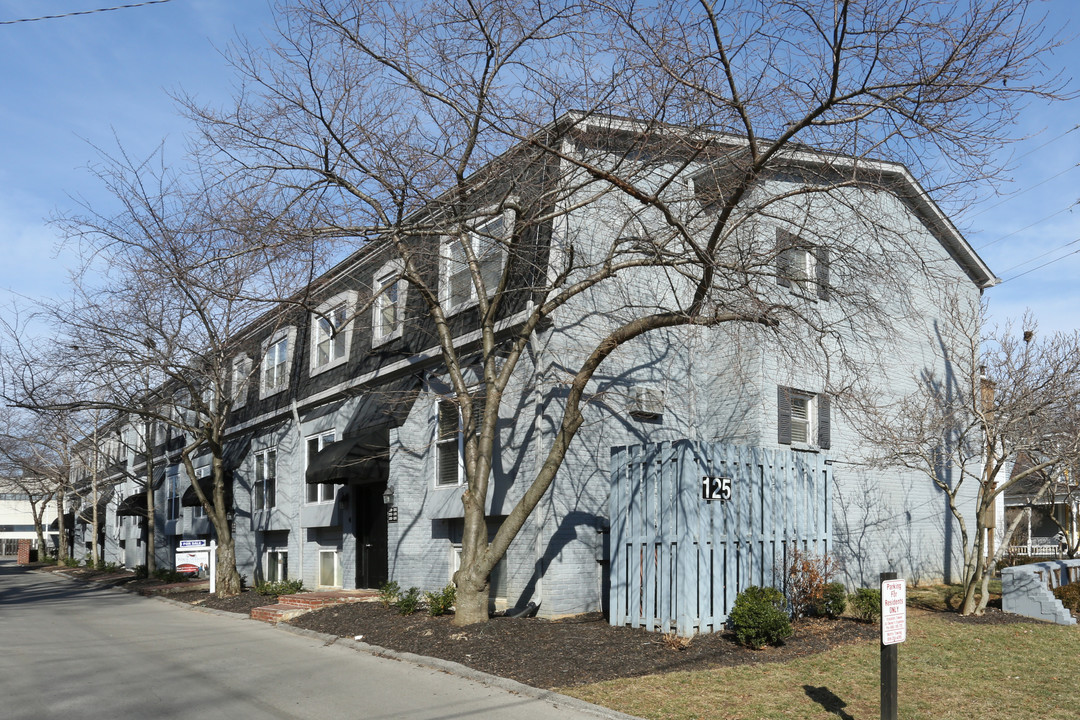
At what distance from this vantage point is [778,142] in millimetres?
9523

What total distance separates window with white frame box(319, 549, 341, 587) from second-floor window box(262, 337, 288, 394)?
215 inches

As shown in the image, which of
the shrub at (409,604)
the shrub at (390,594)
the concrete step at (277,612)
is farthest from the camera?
the concrete step at (277,612)

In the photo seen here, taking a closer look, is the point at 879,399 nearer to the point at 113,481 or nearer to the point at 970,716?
the point at 970,716

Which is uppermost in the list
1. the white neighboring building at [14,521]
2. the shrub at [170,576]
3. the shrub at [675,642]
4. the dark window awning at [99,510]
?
the shrub at [675,642]

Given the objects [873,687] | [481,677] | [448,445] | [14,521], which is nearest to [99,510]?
[448,445]

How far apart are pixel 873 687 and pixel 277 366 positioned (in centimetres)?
2017

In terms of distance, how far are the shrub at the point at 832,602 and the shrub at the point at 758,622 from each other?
177 cm

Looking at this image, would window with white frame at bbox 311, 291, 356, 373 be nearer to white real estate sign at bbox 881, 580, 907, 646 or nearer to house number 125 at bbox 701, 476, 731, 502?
house number 125 at bbox 701, 476, 731, 502

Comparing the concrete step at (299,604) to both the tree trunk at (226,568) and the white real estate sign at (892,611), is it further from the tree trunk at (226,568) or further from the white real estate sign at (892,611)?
the white real estate sign at (892,611)

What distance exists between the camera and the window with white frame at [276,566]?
80.5 feet

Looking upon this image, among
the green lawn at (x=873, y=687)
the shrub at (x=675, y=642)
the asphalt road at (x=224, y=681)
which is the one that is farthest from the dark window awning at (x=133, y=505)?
the green lawn at (x=873, y=687)

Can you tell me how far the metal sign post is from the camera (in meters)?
7.32

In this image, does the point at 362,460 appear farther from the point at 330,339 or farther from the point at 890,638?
the point at 890,638

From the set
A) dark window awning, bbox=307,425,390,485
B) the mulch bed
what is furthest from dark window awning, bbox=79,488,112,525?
the mulch bed
